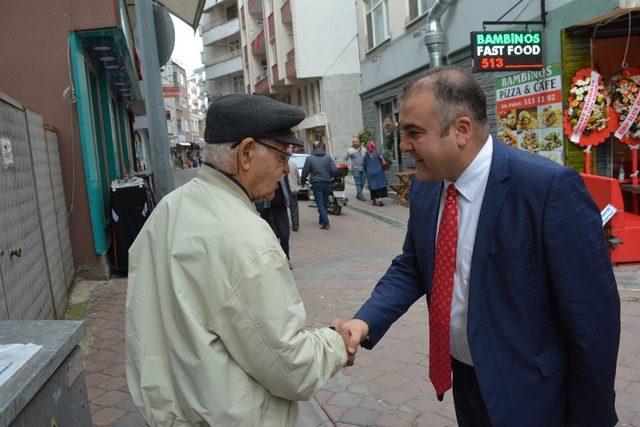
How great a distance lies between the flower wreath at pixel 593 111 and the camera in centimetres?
771

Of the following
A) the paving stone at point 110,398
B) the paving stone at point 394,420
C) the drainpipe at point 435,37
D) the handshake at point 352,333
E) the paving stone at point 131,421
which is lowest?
the paving stone at point 394,420

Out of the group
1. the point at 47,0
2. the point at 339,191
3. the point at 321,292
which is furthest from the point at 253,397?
the point at 339,191

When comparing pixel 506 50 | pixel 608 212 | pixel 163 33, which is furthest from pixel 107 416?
pixel 506 50

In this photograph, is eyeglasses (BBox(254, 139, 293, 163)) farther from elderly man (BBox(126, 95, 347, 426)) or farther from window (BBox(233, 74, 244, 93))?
window (BBox(233, 74, 244, 93))

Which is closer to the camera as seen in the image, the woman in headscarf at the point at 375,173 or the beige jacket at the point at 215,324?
the beige jacket at the point at 215,324

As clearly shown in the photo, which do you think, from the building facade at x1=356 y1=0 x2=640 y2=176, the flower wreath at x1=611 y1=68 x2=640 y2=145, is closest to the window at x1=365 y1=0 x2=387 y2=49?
the building facade at x1=356 y1=0 x2=640 y2=176

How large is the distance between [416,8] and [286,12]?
16547mm

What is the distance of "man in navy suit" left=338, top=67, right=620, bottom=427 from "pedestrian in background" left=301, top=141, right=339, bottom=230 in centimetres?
965

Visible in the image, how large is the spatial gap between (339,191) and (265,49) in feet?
76.5

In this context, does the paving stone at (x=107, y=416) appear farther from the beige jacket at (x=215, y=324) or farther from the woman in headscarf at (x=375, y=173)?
the woman in headscarf at (x=375, y=173)

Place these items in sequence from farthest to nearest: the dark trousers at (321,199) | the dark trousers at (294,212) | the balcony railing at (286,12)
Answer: the balcony railing at (286,12) < the dark trousers at (321,199) < the dark trousers at (294,212)

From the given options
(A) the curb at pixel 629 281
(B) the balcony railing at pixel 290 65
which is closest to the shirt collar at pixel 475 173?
(A) the curb at pixel 629 281

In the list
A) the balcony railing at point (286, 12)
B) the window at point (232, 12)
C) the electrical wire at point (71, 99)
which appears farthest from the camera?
the window at point (232, 12)

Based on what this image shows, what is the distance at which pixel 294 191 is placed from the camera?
9.48 m
